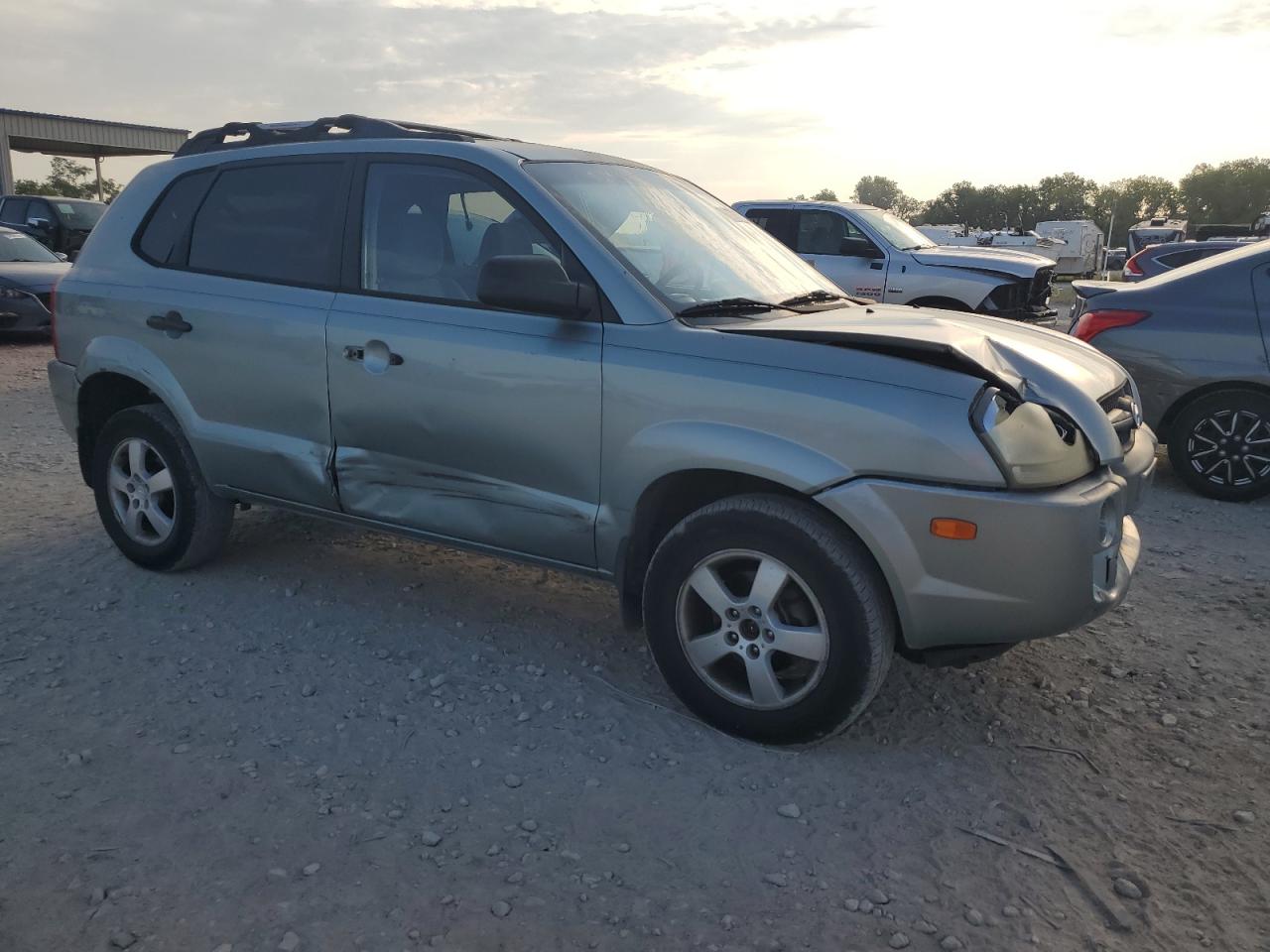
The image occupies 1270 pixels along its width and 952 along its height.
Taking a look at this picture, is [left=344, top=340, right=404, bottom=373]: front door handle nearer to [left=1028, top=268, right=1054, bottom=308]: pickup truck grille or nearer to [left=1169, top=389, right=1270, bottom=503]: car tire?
[left=1169, top=389, right=1270, bottom=503]: car tire

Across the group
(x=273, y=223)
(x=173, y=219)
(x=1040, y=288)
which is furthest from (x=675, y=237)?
(x=1040, y=288)

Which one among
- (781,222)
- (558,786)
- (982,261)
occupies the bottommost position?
(558,786)

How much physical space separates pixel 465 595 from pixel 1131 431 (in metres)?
2.73

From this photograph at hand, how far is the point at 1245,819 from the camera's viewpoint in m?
2.86

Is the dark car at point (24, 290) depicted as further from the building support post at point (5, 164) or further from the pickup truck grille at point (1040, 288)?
the building support post at point (5, 164)

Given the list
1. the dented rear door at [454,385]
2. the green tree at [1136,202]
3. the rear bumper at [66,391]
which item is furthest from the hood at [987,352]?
the green tree at [1136,202]

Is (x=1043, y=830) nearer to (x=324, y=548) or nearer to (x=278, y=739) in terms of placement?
(x=278, y=739)

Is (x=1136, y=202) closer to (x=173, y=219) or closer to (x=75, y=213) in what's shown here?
(x=75, y=213)

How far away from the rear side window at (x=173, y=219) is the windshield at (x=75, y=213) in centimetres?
1515

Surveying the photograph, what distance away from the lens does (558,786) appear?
304 cm

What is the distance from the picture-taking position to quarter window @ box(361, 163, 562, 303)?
3.64 m

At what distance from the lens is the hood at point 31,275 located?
1221 cm

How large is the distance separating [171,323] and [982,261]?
26.7 feet

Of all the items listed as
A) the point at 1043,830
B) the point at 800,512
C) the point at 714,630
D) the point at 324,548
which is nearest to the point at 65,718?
the point at 324,548
